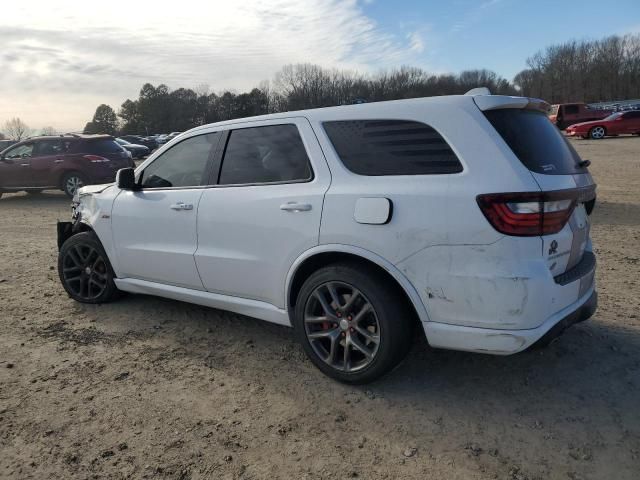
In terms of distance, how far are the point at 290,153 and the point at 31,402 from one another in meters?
2.32

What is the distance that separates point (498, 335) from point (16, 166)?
47.0ft

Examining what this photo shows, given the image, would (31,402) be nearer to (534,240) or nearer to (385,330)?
(385,330)

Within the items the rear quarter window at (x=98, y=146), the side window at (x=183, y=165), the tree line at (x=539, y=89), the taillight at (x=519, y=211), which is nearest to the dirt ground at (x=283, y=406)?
the taillight at (x=519, y=211)

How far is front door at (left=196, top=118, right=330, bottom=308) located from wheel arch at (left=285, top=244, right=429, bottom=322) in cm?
6

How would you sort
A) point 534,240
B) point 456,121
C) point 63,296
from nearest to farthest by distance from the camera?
point 534,240 → point 456,121 → point 63,296

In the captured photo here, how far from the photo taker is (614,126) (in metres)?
27.0

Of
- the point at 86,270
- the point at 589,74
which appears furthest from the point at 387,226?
the point at 589,74

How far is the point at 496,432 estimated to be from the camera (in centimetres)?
269

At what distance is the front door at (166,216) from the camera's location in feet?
12.7

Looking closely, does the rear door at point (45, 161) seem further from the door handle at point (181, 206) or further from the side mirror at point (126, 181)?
the door handle at point (181, 206)

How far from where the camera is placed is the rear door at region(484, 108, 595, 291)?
8.69 feet

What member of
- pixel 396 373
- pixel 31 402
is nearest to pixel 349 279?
pixel 396 373

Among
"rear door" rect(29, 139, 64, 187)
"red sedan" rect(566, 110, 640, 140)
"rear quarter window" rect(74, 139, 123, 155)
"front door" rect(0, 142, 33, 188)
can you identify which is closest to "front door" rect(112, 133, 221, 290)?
"rear quarter window" rect(74, 139, 123, 155)

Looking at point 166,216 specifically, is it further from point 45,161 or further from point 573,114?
point 573,114
